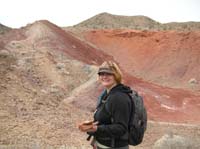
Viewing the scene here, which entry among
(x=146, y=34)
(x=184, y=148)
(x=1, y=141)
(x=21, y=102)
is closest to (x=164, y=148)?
(x=184, y=148)

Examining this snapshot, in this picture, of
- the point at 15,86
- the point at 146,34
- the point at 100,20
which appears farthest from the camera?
the point at 100,20

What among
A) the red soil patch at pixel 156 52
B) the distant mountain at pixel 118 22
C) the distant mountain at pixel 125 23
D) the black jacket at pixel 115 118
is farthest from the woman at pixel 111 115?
the distant mountain at pixel 118 22

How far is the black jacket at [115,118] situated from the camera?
423 centimetres

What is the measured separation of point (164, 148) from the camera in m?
12.3

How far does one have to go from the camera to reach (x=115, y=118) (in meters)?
4.25

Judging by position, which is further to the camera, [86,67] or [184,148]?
[86,67]

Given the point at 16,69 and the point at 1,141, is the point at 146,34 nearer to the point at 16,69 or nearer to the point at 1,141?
the point at 16,69

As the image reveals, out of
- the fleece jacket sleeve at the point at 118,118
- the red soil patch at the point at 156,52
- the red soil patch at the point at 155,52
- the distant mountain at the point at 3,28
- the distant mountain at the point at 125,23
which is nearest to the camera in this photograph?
the fleece jacket sleeve at the point at 118,118

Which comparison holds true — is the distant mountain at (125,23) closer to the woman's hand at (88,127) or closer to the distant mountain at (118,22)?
the distant mountain at (118,22)

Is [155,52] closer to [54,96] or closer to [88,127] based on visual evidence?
[54,96]

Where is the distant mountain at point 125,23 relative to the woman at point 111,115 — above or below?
below

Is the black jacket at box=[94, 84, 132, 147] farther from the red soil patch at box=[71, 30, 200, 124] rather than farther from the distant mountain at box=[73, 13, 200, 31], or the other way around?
the distant mountain at box=[73, 13, 200, 31]

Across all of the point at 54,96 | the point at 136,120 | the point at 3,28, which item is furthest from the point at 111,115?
the point at 3,28

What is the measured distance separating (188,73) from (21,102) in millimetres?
21607
